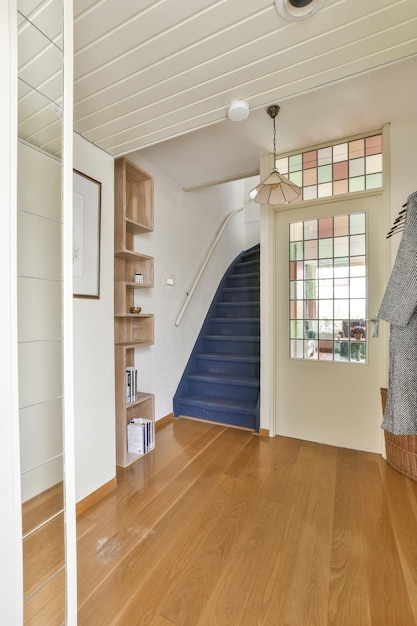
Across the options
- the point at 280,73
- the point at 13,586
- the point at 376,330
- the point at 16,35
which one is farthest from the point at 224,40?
the point at 376,330

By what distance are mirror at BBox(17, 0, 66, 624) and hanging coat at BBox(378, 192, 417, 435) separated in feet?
4.51

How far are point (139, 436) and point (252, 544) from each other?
1.14m

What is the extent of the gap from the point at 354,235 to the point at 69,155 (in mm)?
2211

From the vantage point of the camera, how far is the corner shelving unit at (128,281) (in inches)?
81.8

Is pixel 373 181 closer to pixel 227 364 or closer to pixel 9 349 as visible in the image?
pixel 227 364

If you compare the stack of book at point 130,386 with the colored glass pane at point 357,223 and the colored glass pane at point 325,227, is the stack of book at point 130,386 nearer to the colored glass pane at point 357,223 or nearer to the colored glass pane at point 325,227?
the colored glass pane at point 325,227

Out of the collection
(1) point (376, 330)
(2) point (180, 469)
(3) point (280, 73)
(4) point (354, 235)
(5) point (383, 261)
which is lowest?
(2) point (180, 469)

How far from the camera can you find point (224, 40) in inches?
42.1

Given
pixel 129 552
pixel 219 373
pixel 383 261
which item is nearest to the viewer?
pixel 129 552

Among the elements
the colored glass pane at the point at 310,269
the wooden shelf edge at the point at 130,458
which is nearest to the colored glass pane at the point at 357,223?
the colored glass pane at the point at 310,269

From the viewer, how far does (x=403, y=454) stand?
76.1 inches

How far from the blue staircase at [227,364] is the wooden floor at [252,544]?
672 mm

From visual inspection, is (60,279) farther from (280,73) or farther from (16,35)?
(280,73)

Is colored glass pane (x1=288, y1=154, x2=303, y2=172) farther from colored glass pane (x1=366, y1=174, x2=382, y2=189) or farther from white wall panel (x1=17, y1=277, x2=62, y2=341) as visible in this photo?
white wall panel (x1=17, y1=277, x2=62, y2=341)
